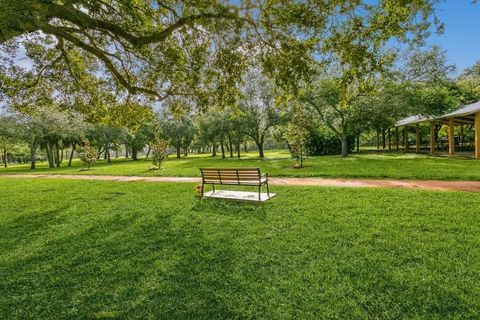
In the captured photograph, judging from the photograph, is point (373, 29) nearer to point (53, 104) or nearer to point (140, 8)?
point (140, 8)

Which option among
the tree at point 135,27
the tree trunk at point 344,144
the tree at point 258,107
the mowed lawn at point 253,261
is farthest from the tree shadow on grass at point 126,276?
the tree at point 258,107

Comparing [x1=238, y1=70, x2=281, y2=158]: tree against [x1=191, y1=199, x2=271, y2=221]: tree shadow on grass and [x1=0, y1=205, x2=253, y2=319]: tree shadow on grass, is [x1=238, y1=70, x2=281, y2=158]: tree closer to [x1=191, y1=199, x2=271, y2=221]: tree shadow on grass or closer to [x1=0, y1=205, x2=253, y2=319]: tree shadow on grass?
[x1=191, y1=199, x2=271, y2=221]: tree shadow on grass

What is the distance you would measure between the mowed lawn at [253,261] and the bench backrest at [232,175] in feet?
2.67

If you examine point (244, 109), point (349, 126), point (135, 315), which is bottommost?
point (135, 315)

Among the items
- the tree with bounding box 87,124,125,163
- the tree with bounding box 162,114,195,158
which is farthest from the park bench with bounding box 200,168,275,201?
the tree with bounding box 162,114,195,158

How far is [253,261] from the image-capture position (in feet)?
13.2

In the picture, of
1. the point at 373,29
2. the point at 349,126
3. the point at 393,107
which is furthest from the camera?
the point at 349,126

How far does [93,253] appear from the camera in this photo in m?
4.62

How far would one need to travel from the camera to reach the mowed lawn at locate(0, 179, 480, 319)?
9.73ft

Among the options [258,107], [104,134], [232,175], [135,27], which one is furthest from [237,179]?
[104,134]

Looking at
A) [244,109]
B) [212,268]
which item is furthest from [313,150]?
[212,268]

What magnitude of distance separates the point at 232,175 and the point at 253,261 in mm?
3993

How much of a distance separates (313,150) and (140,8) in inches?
1031

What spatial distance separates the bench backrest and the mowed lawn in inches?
32.1
